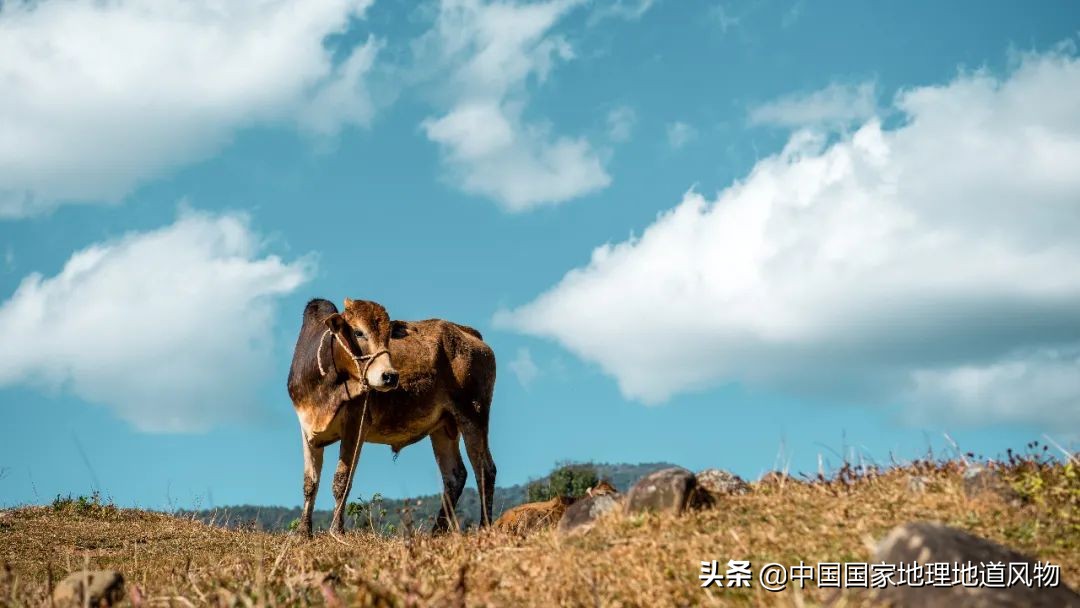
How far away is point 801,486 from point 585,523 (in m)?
2.29

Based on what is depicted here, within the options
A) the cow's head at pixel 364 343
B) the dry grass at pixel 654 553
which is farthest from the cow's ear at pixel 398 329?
the dry grass at pixel 654 553

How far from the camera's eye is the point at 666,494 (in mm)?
9664

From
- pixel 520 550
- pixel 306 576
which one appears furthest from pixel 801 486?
pixel 306 576

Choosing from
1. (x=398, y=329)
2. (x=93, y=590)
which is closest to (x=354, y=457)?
(x=398, y=329)

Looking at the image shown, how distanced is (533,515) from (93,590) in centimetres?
633

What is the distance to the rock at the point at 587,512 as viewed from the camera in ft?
32.6

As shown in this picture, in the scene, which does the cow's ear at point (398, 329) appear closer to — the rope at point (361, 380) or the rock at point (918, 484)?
the rope at point (361, 380)

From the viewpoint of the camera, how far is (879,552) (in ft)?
24.3

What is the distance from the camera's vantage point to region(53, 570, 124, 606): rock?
8.54 meters

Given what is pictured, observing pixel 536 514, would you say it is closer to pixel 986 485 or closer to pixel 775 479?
pixel 775 479

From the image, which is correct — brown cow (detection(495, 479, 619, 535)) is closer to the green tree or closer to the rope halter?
the rope halter

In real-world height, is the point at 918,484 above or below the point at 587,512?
above

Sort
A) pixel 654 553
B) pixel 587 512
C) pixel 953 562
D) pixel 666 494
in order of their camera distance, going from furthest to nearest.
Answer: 1. pixel 587 512
2. pixel 666 494
3. pixel 654 553
4. pixel 953 562

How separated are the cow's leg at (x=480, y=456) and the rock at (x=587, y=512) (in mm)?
8325
